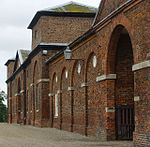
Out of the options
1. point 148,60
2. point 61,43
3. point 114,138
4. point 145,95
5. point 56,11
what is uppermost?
point 56,11

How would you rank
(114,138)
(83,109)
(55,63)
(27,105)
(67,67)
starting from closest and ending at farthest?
(114,138) < (83,109) < (67,67) < (55,63) < (27,105)

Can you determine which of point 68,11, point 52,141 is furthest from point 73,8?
point 52,141

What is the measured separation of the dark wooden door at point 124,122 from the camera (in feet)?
74.3

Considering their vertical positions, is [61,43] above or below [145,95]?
above

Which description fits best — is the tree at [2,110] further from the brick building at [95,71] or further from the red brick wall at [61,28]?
the red brick wall at [61,28]

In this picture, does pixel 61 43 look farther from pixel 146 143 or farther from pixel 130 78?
pixel 146 143

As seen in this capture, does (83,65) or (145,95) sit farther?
(83,65)

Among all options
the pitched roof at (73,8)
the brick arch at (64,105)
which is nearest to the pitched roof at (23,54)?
the pitched roof at (73,8)

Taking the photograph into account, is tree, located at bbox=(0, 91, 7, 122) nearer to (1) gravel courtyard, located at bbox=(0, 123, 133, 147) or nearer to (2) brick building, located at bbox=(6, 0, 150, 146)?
(2) brick building, located at bbox=(6, 0, 150, 146)

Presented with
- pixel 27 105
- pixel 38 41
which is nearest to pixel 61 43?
pixel 38 41

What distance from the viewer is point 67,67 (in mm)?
33000

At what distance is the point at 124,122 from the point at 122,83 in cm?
187

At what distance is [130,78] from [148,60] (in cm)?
558

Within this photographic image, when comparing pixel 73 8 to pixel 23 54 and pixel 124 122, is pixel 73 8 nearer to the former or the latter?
pixel 23 54
